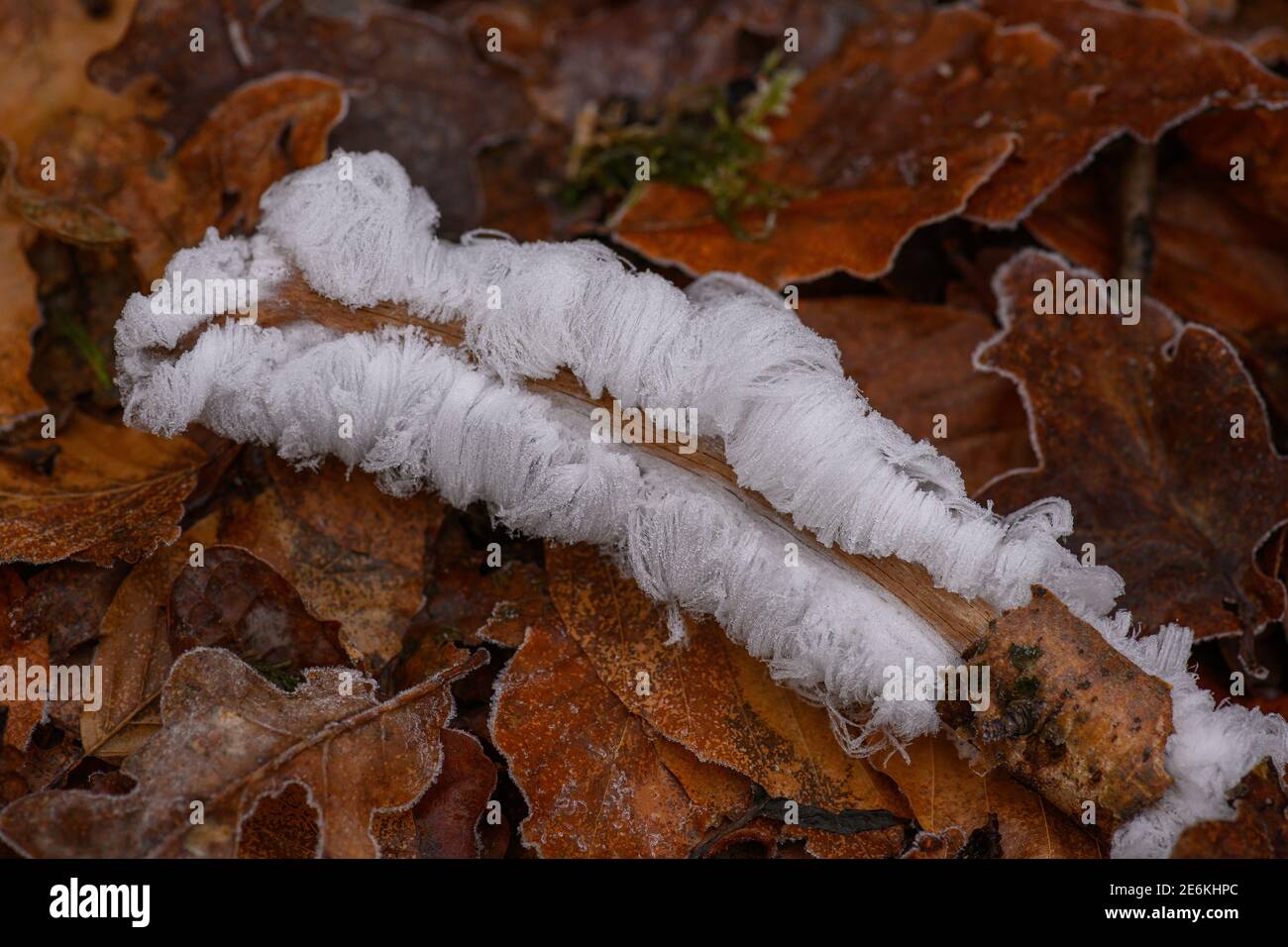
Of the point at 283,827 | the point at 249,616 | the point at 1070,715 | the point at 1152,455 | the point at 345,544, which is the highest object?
the point at 1152,455

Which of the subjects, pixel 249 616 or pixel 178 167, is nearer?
pixel 249 616

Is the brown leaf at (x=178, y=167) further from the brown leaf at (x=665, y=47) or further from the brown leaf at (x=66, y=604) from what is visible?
the brown leaf at (x=66, y=604)

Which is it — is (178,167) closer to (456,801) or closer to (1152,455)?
(456,801)

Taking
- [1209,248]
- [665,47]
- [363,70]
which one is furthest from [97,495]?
[1209,248]

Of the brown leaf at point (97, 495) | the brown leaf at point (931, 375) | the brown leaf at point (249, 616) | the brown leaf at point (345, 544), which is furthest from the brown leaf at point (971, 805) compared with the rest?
the brown leaf at point (97, 495)

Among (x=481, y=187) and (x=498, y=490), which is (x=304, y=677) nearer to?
(x=498, y=490)

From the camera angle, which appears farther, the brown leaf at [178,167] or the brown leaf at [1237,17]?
the brown leaf at [1237,17]
